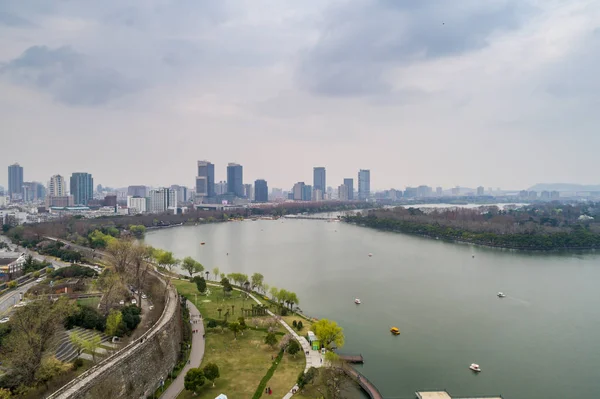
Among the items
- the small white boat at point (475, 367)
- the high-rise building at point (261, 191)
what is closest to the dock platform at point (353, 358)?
the small white boat at point (475, 367)

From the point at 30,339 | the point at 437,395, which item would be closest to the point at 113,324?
the point at 30,339

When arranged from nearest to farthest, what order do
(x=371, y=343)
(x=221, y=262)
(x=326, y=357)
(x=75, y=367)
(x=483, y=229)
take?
(x=75, y=367) < (x=326, y=357) < (x=371, y=343) < (x=221, y=262) < (x=483, y=229)

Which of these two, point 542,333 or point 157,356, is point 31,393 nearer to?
point 157,356

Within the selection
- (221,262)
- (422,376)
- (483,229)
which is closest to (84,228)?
(221,262)

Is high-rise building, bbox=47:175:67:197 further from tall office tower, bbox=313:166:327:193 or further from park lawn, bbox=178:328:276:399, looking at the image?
tall office tower, bbox=313:166:327:193

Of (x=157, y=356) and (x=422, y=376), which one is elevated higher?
(x=157, y=356)

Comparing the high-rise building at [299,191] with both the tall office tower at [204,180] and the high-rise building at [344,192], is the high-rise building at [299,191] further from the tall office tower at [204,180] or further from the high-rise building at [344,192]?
the tall office tower at [204,180]

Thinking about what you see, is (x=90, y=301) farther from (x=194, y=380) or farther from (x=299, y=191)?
(x=299, y=191)
